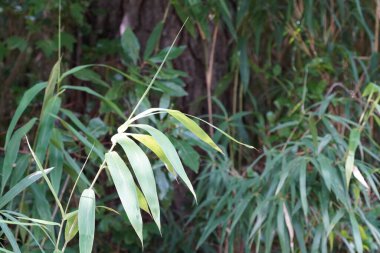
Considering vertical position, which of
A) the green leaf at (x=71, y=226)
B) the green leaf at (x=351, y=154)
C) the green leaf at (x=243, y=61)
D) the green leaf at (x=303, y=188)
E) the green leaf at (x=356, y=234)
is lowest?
the green leaf at (x=356, y=234)

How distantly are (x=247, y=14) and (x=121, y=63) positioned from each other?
0.35 meters

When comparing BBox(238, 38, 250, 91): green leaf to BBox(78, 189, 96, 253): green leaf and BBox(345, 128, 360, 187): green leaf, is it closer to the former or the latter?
BBox(345, 128, 360, 187): green leaf

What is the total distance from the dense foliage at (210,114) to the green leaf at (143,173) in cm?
34

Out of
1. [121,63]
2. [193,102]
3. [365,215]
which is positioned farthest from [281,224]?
[121,63]

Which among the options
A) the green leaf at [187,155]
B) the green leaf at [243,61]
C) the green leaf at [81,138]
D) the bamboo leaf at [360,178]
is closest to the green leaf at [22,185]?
the green leaf at [81,138]

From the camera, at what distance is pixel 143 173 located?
930 mm

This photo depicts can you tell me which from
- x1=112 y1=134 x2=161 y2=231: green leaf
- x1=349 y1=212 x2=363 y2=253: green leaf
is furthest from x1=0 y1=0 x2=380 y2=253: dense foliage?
x1=112 y1=134 x2=161 y2=231: green leaf

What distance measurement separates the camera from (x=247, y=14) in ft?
6.07

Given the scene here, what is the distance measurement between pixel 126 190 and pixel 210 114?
0.91 m

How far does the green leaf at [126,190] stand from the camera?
0.90 metres

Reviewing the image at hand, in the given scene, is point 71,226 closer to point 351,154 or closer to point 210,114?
point 351,154

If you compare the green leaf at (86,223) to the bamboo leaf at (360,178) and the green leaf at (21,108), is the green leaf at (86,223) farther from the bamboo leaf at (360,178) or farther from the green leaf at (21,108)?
the bamboo leaf at (360,178)

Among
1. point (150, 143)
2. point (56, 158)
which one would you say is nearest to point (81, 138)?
point (56, 158)

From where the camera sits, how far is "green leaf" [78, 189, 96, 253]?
2.97 ft
